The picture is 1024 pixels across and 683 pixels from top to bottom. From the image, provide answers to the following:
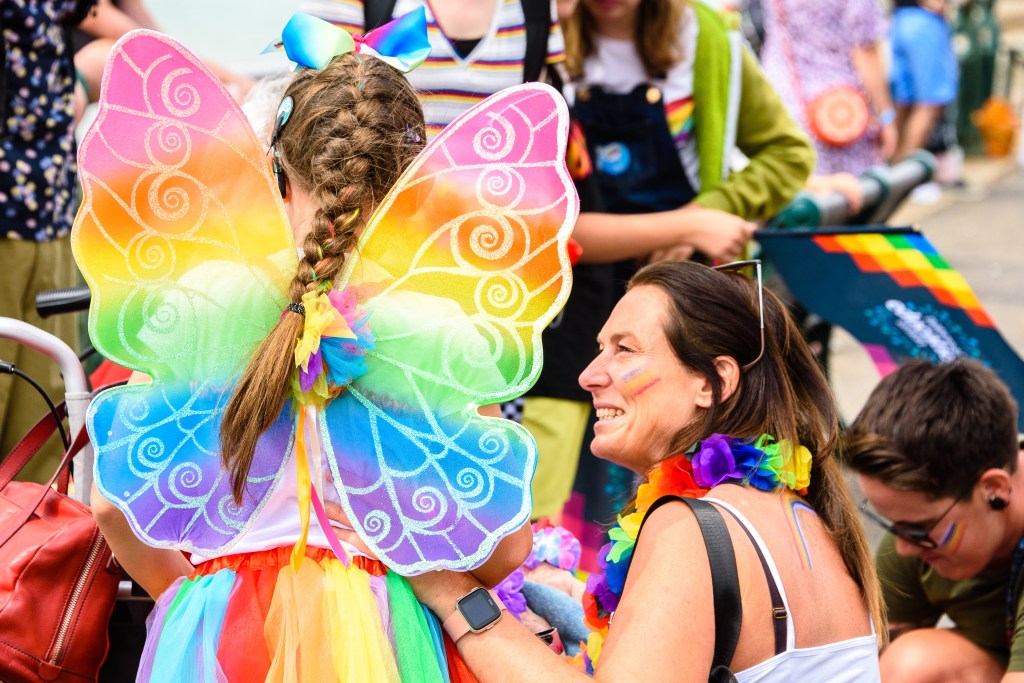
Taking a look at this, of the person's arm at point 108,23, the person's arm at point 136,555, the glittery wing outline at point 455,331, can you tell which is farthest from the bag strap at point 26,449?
the person's arm at point 108,23

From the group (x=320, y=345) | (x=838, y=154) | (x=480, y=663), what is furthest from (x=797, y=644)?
(x=838, y=154)

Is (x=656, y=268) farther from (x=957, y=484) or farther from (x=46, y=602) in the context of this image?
(x=46, y=602)

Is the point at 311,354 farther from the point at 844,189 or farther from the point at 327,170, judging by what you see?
the point at 844,189

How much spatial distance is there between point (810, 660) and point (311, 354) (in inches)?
37.1

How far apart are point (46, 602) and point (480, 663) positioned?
27.2 inches

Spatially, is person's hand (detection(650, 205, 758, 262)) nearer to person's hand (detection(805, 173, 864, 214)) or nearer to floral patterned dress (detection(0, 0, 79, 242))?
person's hand (detection(805, 173, 864, 214))

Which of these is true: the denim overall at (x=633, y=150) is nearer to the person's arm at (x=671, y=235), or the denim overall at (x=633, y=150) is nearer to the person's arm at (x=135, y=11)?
the person's arm at (x=671, y=235)

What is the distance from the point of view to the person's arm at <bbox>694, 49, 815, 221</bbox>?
11.7 feet

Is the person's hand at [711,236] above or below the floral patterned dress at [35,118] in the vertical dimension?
below

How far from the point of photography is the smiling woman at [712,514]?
186 centimetres

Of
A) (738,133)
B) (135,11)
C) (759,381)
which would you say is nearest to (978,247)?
(738,133)

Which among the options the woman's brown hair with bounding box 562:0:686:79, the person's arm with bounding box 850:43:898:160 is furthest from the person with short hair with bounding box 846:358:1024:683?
the person's arm with bounding box 850:43:898:160

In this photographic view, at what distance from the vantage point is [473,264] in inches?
72.0

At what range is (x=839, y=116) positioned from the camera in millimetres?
6094
